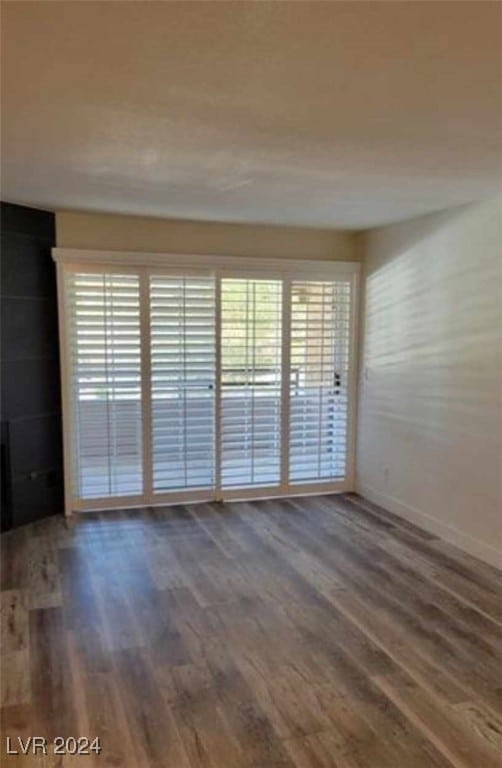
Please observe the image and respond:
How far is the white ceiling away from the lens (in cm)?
166

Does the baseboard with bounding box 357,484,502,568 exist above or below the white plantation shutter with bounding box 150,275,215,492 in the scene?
below

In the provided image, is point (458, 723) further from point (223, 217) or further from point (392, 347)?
point (223, 217)

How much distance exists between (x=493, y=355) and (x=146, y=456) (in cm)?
277

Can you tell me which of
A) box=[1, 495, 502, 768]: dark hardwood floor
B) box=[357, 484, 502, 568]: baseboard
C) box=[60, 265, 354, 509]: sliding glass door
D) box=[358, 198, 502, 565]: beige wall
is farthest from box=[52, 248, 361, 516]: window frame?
box=[1, 495, 502, 768]: dark hardwood floor

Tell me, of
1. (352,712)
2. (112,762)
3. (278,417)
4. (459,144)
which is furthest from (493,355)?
(112,762)

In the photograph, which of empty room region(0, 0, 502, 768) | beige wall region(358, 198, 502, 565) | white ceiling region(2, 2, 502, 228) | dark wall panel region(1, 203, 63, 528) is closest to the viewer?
white ceiling region(2, 2, 502, 228)

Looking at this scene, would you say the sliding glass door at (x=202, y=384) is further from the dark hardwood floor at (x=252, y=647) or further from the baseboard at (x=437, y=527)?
the dark hardwood floor at (x=252, y=647)

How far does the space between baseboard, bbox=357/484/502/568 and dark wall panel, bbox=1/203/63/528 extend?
2.65m

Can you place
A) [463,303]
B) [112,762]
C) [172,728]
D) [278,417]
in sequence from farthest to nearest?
[278,417], [463,303], [172,728], [112,762]

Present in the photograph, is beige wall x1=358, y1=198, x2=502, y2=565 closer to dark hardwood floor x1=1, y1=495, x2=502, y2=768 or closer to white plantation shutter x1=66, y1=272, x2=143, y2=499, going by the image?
dark hardwood floor x1=1, y1=495, x2=502, y2=768

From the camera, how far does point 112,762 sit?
213 cm

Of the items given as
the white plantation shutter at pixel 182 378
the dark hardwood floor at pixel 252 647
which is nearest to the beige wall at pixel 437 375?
the dark hardwood floor at pixel 252 647

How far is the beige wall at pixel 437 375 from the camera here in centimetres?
387

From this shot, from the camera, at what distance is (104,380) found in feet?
15.7
